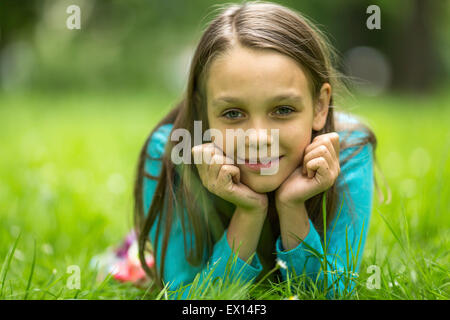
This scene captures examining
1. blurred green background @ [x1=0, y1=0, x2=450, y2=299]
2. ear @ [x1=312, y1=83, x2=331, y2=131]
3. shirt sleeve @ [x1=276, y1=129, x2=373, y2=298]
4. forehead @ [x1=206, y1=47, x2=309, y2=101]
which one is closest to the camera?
forehead @ [x1=206, y1=47, x2=309, y2=101]

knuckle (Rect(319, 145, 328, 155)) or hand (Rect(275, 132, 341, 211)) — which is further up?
knuckle (Rect(319, 145, 328, 155))

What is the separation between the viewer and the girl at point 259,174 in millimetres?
1725

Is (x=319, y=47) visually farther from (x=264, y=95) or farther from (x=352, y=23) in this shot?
(x=352, y=23)

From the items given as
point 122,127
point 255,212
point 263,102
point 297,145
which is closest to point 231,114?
point 263,102

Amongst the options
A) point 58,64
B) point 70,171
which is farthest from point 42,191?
point 58,64

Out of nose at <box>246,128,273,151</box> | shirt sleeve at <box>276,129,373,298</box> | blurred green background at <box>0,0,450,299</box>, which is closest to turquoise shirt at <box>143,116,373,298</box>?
shirt sleeve at <box>276,129,373,298</box>

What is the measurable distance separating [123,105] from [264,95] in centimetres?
868

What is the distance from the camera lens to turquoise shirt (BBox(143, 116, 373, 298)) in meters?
1.81

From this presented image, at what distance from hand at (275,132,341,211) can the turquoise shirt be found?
14 cm

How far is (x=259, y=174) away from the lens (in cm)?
178

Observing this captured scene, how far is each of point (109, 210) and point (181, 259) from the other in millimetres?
1458

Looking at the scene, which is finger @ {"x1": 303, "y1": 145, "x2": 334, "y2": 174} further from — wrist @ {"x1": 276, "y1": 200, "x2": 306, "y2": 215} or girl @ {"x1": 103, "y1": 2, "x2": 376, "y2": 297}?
wrist @ {"x1": 276, "y1": 200, "x2": 306, "y2": 215}

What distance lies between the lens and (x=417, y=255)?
210 cm

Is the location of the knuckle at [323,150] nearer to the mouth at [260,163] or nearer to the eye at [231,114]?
the mouth at [260,163]
